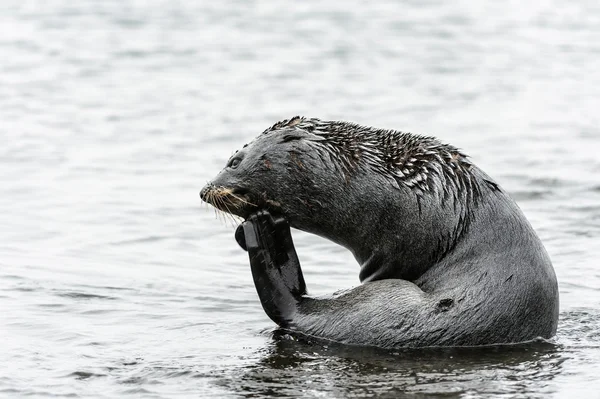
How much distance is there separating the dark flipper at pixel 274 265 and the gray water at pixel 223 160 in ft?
1.15

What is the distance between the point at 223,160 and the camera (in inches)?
693

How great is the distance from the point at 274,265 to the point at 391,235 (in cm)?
95

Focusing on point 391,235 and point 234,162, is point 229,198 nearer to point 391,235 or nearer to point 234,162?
point 234,162

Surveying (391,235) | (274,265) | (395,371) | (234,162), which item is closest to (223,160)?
(234,162)

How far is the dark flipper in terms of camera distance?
9.64 metres

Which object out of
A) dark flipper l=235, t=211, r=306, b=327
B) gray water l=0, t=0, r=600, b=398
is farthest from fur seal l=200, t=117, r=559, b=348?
gray water l=0, t=0, r=600, b=398

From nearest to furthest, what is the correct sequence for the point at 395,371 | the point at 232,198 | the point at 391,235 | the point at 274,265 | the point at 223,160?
the point at 395,371 → the point at 391,235 → the point at 274,265 → the point at 232,198 → the point at 223,160

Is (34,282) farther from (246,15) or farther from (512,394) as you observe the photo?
(246,15)

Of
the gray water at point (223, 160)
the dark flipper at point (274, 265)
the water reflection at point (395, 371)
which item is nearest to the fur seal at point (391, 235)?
the dark flipper at point (274, 265)

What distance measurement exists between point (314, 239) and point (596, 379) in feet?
19.4

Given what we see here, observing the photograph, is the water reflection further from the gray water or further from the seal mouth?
the seal mouth

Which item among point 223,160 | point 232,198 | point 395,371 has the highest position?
point 223,160

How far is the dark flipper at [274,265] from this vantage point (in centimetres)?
964

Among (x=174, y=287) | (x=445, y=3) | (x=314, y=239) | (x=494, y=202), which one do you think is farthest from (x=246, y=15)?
(x=494, y=202)
